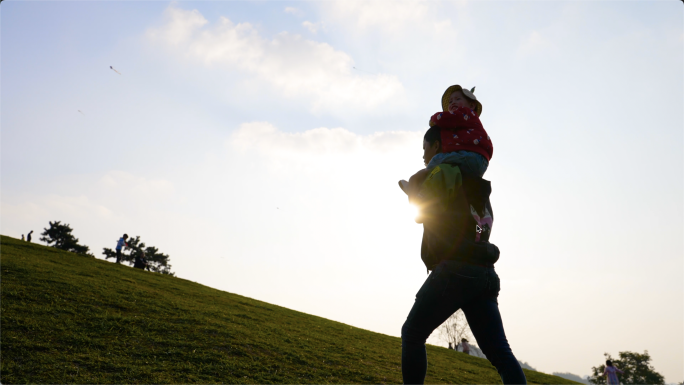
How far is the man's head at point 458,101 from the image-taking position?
11.1ft

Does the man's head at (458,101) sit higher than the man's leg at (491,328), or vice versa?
the man's head at (458,101)

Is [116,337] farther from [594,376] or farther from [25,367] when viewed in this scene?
[594,376]

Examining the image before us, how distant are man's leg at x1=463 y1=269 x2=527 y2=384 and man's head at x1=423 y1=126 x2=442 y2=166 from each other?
98 cm

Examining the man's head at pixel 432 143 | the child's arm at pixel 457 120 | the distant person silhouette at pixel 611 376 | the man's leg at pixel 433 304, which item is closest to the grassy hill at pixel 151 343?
the man's leg at pixel 433 304

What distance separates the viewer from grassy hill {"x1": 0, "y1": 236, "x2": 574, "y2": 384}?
707 centimetres

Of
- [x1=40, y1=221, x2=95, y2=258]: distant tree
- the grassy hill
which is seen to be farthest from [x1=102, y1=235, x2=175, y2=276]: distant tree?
the grassy hill

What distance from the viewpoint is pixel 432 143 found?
324cm

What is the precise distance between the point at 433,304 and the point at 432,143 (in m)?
1.25

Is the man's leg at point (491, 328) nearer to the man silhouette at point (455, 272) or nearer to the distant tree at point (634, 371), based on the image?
the man silhouette at point (455, 272)

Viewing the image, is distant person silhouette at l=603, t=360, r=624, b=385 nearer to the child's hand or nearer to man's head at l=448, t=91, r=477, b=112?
man's head at l=448, t=91, r=477, b=112

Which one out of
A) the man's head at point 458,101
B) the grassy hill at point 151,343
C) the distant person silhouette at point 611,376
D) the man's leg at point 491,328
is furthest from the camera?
the distant person silhouette at point 611,376

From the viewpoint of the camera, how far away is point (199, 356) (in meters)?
8.68

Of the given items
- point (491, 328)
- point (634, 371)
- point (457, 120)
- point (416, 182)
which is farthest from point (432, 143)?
point (634, 371)

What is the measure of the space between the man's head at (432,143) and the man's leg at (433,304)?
93 cm
